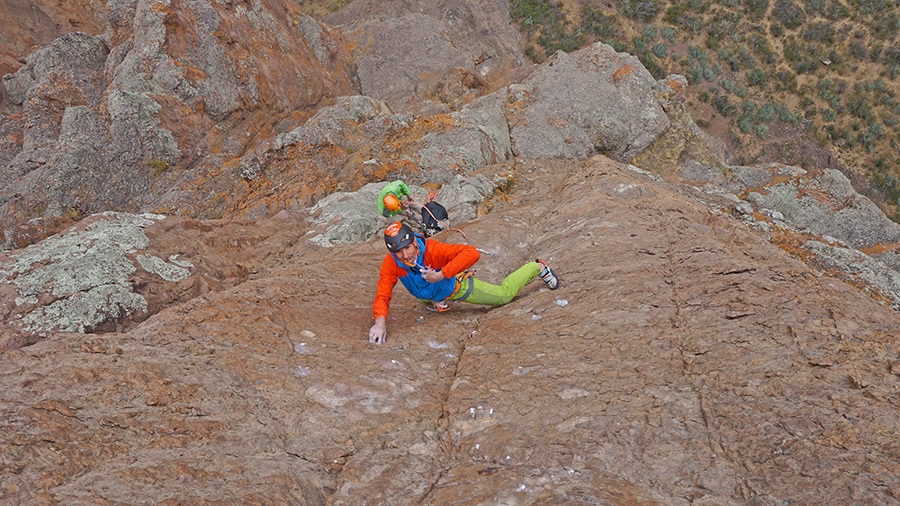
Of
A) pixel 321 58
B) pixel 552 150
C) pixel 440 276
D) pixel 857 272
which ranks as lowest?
pixel 857 272

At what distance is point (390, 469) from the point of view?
4.35 m

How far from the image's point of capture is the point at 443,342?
6.29 meters

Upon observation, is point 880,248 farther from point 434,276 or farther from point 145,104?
point 145,104

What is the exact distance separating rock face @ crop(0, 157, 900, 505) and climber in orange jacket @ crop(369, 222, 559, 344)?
22cm

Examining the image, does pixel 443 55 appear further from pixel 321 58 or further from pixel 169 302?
pixel 169 302

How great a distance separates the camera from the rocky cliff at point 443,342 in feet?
12.8

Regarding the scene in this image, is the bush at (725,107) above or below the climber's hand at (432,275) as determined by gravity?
below

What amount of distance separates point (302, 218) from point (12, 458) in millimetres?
7463

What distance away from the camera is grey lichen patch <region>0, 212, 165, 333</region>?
20.7 feet

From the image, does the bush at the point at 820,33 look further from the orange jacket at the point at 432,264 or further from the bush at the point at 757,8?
the orange jacket at the point at 432,264

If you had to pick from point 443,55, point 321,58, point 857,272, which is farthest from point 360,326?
point 443,55

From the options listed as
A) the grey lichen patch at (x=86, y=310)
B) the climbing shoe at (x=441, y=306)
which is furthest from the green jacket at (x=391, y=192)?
the grey lichen patch at (x=86, y=310)

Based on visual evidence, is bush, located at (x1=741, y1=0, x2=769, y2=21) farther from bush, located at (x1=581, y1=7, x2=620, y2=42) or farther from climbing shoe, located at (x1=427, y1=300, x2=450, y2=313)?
climbing shoe, located at (x1=427, y1=300, x2=450, y2=313)

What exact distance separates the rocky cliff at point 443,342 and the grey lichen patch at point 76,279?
0.03 meters
